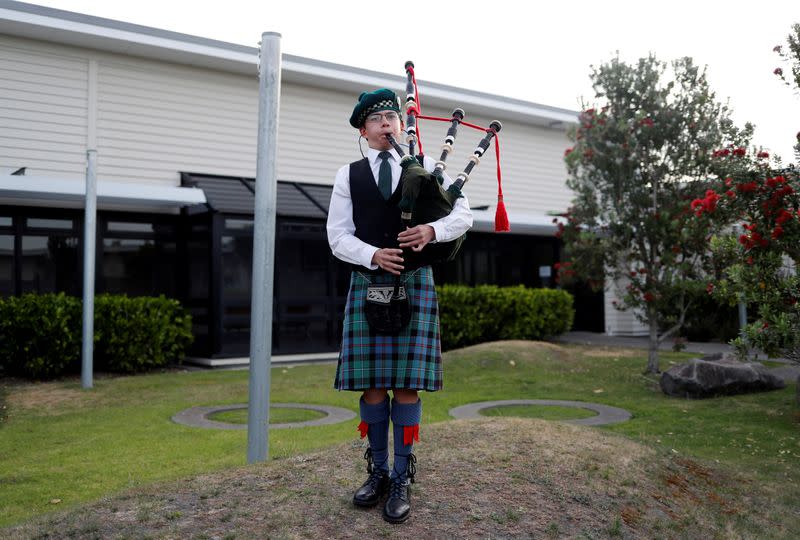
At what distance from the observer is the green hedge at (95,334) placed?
32.1 ft

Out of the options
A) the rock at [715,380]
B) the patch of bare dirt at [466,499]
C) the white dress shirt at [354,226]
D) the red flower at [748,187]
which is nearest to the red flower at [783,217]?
the red flower at [748,187]

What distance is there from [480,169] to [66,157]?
8.97m

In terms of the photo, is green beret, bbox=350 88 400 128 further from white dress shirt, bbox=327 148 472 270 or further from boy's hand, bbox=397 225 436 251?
boy's hand, bbox=397 225 436 251

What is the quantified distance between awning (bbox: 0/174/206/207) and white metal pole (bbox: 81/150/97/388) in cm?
161

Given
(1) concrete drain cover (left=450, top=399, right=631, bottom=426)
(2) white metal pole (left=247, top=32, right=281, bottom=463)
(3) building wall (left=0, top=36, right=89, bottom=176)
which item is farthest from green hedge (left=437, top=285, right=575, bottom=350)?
(2) white metal pole (left=247, top=32, right=281, bottom=463)

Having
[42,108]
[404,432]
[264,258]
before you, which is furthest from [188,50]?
[404,432]

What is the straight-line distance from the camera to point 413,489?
3750 mm

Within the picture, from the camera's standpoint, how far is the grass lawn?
5188 millimetres

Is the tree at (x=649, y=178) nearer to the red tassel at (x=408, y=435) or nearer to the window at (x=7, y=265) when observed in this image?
the red tassel at (x=408, y=435)

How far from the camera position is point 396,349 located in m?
3.42

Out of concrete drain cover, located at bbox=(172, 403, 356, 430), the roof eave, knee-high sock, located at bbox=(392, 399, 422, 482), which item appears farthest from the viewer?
the roof eave

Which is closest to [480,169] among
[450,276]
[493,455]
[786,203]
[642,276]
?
[450,276]

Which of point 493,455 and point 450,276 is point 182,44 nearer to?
point 450,276

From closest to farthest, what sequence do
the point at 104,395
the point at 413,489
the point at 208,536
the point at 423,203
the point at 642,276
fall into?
1. the point at 208,536
2. the point at 423,203
3. the point at 413,489
4. the point at 104,395
5. the point at 642,276
